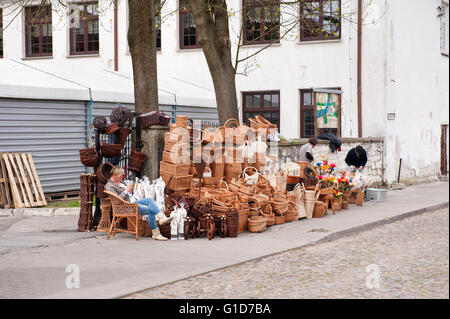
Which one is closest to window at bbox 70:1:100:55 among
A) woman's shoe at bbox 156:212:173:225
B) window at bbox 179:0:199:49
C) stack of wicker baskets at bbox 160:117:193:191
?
window at bbox 179:0:199:49

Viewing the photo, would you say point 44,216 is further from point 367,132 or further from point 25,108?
point 367,132

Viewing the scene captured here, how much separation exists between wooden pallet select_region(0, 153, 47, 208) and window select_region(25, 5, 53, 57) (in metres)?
10.9

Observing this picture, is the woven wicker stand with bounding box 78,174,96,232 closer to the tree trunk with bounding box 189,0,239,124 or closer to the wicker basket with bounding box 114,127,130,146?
the wicker basket with bounding box 114,127,130,146

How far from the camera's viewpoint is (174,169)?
40.3ft

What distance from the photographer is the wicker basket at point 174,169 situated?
12.3 m

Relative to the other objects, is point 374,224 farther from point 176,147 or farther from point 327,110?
point 327,110

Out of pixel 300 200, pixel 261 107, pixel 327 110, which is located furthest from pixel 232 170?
pixel 261 107

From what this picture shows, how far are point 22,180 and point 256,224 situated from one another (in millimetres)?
6453

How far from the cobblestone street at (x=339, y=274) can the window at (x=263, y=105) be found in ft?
40.5

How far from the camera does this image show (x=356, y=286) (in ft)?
25.0

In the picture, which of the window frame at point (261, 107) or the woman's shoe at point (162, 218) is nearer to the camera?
the woman's shoe at point (162, 218)

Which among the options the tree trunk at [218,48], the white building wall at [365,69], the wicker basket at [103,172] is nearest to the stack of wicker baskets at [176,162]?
the wicker basket at [103,172]

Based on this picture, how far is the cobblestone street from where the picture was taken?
733cm

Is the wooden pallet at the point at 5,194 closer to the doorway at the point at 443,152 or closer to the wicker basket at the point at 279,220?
the wicker basket at the point at 279,220
